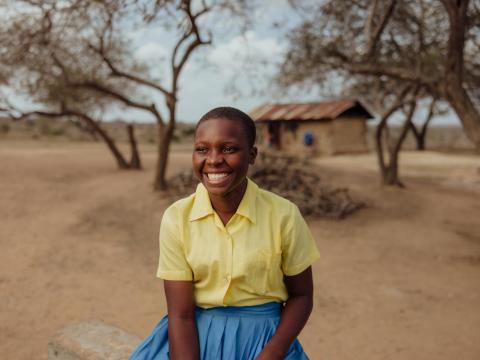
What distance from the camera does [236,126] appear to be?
1647mm

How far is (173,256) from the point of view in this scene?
5.52 ft

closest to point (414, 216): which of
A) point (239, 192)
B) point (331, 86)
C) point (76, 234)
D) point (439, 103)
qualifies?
point (331, 86)

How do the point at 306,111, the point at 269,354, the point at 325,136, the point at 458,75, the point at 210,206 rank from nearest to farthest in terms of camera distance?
1. the point at 269,354
2. the point at 210,206
3. the point at 458,75
4. the point at 325,136
5. the point at 306,111

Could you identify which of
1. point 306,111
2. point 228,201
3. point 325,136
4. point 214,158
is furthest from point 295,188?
point 306,111

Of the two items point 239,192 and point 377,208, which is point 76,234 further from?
point 239,192

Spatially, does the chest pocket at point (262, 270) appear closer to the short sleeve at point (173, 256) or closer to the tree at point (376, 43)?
the short sleeve at point (173, 256)

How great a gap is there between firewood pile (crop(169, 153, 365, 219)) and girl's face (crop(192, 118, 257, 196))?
636 centimetres

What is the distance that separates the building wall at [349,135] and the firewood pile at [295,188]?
378 inches

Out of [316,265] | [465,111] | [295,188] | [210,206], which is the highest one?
[465,111]

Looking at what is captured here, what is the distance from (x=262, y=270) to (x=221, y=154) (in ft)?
1.43

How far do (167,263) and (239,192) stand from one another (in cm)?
37

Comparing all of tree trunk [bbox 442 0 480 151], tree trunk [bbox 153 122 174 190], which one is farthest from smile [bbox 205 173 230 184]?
tree trunk [bbox 153 122 174 190]

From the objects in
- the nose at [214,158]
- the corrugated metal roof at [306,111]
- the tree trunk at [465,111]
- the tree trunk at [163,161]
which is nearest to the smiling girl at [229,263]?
the nose at [214,158]

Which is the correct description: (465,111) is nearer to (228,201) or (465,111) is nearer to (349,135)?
(228,201)
